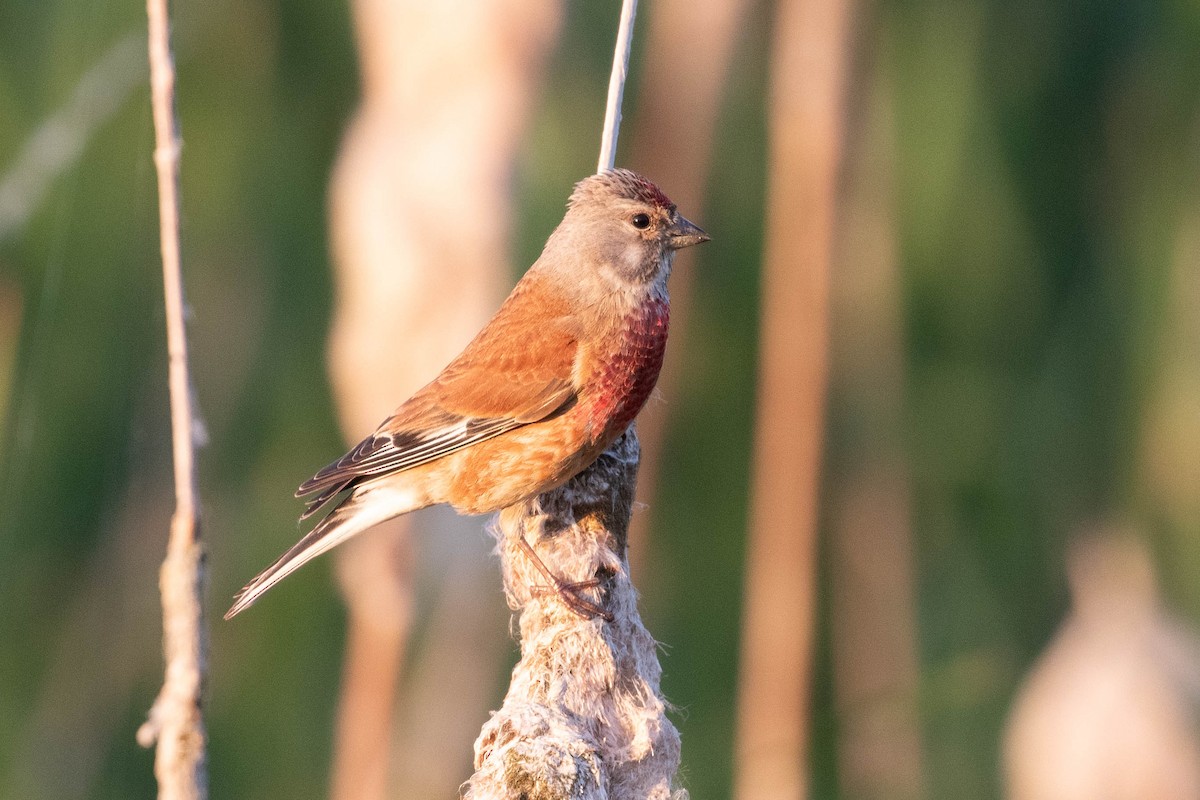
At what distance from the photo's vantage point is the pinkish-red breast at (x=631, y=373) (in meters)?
3.22

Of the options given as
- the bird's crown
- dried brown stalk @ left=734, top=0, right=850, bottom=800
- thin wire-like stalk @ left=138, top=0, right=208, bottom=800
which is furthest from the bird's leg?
dried brown stalk @ left=734, top=0, right=850, bottom=800

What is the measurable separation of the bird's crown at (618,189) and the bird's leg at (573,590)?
0.99 metres

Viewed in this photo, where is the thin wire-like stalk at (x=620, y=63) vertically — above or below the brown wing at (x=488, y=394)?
above

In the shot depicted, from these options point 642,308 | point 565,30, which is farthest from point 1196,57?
point 642,308

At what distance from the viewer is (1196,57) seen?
17.0ft

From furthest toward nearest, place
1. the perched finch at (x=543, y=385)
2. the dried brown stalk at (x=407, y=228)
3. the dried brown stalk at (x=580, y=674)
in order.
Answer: the dried brown stalk at (x=407, y=228) < the perched finch at (x=543, y=385) < the dried brown stalk at (x=580, y=674)

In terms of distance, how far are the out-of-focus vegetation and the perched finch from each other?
883 mm

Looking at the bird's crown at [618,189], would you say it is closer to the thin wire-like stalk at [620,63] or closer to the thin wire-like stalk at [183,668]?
the thin wire-like stalk at [620,63]

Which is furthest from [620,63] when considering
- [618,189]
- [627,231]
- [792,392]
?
[792,392]

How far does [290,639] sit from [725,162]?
2.67 metres

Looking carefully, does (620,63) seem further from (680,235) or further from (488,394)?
(488,394)

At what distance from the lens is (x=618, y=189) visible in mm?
3396

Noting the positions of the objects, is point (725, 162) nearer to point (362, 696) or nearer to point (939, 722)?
point (939, 722)

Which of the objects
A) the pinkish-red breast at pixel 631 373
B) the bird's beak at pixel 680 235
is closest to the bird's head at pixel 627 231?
the bird's beak at pixel 680 235
